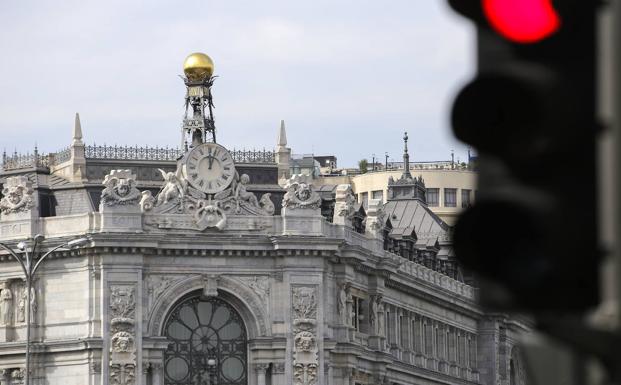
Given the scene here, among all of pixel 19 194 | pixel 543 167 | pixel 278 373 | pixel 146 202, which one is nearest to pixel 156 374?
pixel 278 373

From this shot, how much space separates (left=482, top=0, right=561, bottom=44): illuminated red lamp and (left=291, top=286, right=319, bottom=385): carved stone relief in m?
80.7

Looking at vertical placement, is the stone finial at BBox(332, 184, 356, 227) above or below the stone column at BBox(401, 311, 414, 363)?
above

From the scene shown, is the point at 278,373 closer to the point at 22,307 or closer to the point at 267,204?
the point at 267,204

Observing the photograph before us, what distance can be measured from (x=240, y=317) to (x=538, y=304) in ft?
271

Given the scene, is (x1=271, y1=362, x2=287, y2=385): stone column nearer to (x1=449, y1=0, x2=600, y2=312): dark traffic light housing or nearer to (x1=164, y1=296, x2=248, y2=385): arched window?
(x1=164, y1=296, x2=248, y2=385): arched window

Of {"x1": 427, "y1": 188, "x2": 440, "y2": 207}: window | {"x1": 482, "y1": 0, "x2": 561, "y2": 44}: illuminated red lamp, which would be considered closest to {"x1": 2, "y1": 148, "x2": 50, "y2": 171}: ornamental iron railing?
{"x1": 427, "y1": 188, "x2": 440, "y2": 207}: window

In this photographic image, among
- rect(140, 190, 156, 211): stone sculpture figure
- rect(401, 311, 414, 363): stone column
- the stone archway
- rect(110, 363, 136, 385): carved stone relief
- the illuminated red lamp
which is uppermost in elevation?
rect(140, 190, 156, 211): stone sculpture figure

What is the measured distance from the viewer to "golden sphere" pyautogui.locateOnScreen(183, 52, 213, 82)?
95.8 meters

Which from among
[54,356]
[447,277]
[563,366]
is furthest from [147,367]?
[563,366]

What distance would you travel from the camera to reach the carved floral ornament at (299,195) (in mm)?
89500

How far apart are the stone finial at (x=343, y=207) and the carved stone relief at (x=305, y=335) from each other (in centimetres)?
532

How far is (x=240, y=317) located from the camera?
88188mm

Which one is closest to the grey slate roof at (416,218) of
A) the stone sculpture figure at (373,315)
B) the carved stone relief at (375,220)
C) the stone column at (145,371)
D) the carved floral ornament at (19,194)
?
the carved stone relief at (375,220)

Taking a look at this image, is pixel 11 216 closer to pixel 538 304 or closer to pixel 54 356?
pixel 54 356
